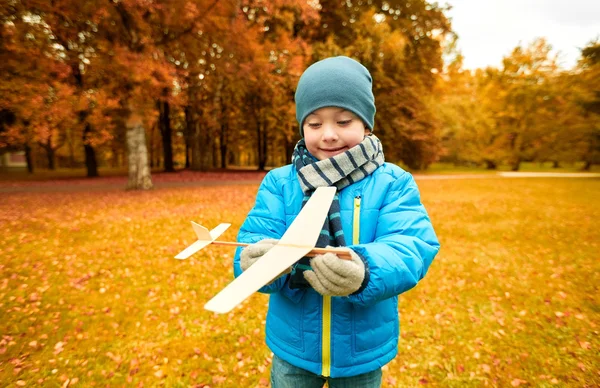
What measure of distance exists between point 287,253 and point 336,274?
7.8 inches

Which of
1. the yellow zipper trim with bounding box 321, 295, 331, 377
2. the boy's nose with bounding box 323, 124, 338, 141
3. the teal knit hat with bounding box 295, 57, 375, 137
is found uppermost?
the teal knit hat with bounding box 295, 57, 375, 137

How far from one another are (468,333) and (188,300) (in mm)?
3897

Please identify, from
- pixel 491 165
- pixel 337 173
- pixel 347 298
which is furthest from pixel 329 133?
pixel 491 165

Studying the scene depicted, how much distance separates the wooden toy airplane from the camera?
89 centimetres

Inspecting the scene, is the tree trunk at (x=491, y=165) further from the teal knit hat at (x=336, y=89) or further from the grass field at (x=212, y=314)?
the teal knit hat at (x=336, y=89)

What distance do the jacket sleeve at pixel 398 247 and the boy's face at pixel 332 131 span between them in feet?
1.03

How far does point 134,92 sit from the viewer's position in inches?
475

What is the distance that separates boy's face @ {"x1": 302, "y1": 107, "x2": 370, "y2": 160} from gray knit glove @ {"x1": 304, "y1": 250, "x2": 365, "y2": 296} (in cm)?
62

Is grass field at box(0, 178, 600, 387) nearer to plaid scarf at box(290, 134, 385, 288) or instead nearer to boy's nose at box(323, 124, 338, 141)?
plaid scarf at box(290, 134, 385, 288)

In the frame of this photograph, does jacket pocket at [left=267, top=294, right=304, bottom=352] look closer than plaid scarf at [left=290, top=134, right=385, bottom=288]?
No

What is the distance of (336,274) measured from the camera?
1115 mm

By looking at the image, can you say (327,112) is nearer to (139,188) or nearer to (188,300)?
(188,300)

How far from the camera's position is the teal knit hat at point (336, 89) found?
153 centimetres

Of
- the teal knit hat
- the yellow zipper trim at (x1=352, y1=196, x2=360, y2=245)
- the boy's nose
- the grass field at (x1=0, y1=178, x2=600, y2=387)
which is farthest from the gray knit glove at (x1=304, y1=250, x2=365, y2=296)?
the grass field at (x1=0, y1=178, x2=600, y2=387)
